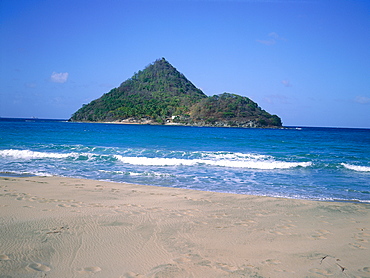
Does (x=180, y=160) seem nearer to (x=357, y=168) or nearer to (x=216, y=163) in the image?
(x=216, y=163)

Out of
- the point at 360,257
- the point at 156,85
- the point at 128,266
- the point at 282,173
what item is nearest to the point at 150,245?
the point at 128,266

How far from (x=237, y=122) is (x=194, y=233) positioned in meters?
102

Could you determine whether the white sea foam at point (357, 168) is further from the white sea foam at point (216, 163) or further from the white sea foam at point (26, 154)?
the white sea foam at point (26, 154)

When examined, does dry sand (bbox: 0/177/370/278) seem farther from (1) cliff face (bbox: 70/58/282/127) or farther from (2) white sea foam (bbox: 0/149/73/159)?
(1) cliff face (bbox: 70/58/282/127)

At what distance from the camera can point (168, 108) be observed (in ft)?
394

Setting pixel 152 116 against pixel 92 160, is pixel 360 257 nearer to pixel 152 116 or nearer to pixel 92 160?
pixel 92 160

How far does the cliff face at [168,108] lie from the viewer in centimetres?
10685

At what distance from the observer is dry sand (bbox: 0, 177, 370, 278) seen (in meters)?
3.66

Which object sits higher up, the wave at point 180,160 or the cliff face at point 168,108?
the cliff face at point 168,108

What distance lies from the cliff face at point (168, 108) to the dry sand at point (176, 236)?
97005 mm

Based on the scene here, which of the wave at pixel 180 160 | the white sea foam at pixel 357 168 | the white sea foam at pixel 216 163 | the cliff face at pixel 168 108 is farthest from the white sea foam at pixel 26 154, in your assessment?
the cliff face at pixel 168 108

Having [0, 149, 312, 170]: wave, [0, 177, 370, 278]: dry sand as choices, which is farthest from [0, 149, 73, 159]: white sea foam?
[0, 177, 370, 278]: dry sand

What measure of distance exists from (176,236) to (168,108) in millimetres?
116510

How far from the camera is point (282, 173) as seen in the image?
13.7 metres
